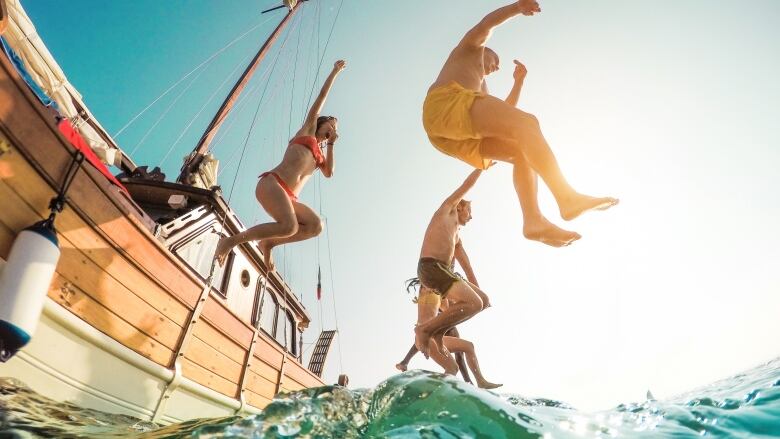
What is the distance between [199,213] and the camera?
185 inches

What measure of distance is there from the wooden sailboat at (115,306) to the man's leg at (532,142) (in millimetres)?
2456

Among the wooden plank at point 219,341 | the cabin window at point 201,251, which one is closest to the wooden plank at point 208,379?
the wooden plank at point 219,341

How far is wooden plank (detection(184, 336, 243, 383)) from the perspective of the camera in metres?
3.20

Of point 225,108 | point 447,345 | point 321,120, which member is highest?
point 225,108

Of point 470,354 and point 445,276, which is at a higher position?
point 445,276

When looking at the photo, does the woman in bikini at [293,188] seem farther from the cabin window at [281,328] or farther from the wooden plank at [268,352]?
the cabin window at [281,328]

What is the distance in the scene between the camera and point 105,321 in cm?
241

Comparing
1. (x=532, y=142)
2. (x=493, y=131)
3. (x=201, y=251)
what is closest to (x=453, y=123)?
(x=493, y=131)

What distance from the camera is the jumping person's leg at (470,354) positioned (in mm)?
4660

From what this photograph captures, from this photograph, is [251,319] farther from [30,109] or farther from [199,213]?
[30,109]

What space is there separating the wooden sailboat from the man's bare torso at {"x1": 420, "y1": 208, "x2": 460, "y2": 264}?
209 centimetres

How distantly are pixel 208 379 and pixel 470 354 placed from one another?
9.67 ft

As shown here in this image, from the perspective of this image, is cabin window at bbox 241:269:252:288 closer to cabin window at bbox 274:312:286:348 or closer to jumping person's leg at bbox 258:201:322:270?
cabin window at bbox 274:312:286:348

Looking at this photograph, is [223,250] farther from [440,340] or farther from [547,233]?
[547,233]
